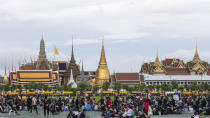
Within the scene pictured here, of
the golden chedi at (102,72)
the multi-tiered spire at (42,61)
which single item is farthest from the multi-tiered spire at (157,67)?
the multi-tiered spire at (42,61)

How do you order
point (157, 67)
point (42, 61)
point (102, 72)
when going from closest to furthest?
1. point (102, 72)
2. point (42, 61)
3. point (157, 67)

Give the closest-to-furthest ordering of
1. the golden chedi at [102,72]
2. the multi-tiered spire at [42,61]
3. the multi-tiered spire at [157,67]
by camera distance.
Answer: the golden chedi at [102,72] → the multi-tiered spire at [42,61] → the multi-tiered spire at [157,67]

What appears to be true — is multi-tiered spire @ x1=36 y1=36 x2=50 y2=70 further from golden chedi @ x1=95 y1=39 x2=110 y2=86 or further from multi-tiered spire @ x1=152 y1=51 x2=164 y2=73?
multi-tiered spire @ x1=152 y1=51 x2=164 y2=73

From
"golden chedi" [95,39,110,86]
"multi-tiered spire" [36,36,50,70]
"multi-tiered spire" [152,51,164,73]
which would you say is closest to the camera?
"golden chedi" [95,39,110,86]

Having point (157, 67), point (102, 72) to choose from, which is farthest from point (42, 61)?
point (157, 67)

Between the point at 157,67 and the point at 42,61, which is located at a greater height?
the point at 42,61

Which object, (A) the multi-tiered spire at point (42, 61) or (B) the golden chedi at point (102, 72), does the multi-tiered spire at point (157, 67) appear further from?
(A) the multi-tiered spire at point (42, 61)

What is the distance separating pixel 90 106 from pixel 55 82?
67.5 m

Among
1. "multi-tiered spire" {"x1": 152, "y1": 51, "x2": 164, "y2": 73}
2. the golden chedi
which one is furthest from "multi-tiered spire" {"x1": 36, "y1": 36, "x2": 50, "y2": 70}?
"multi-tiered spire" {"x1": 152, "y1": 51, "x2": 164, "y2": 73}

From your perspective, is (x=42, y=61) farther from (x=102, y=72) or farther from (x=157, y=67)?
(x=157, y=67)

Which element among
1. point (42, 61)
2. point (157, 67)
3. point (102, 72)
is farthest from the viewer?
point (157, 67)

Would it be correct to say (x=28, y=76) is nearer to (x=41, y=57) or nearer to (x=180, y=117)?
(x=41, y=57)

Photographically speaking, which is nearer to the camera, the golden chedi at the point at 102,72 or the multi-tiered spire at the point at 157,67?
the golden chedi at the point at 102,72

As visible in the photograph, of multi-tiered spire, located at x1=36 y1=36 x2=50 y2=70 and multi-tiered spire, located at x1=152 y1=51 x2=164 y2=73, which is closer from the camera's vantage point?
multi-tiered spire, located at x1=36 y1=36 x2=50 y2=70
